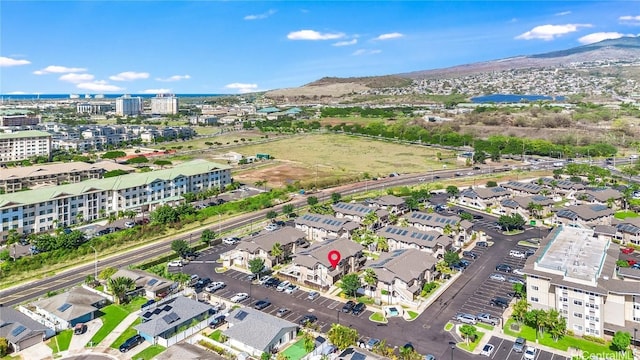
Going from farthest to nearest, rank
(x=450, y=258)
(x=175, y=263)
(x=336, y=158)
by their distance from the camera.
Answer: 1. (x=336, y=158)
2. (x=175, y=263)
3. (x=450, y=258)

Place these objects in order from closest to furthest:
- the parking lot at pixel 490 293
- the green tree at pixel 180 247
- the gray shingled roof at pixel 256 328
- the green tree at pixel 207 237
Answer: the gray shingled roof at pixel 256 328 < the parking lot at pixel 490 293 < the green tree at pixel 180 247 < the green tree at pixel 207 237

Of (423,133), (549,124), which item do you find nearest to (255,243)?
(423,133)

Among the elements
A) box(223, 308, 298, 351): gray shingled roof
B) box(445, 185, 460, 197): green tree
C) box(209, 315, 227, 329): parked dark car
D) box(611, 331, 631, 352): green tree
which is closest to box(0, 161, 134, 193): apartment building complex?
box(209, 315, 227, 329): parked dark car

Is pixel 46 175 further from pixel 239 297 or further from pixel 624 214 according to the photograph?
pixel 624 214

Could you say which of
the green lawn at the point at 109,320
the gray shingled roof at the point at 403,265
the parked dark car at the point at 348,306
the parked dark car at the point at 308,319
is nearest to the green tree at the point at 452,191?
the gray shingled roof at the point at 403,265

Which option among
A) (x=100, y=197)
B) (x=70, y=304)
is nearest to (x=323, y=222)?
(x=70, y=304)

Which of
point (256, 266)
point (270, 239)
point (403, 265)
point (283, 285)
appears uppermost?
point (270, 239)

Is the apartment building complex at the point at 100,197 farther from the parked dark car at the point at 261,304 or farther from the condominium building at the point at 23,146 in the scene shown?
the condominium building at the point at 23,146

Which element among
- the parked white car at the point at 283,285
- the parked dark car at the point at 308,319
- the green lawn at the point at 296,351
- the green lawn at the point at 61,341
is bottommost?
the green lawn at the point at 296,351
